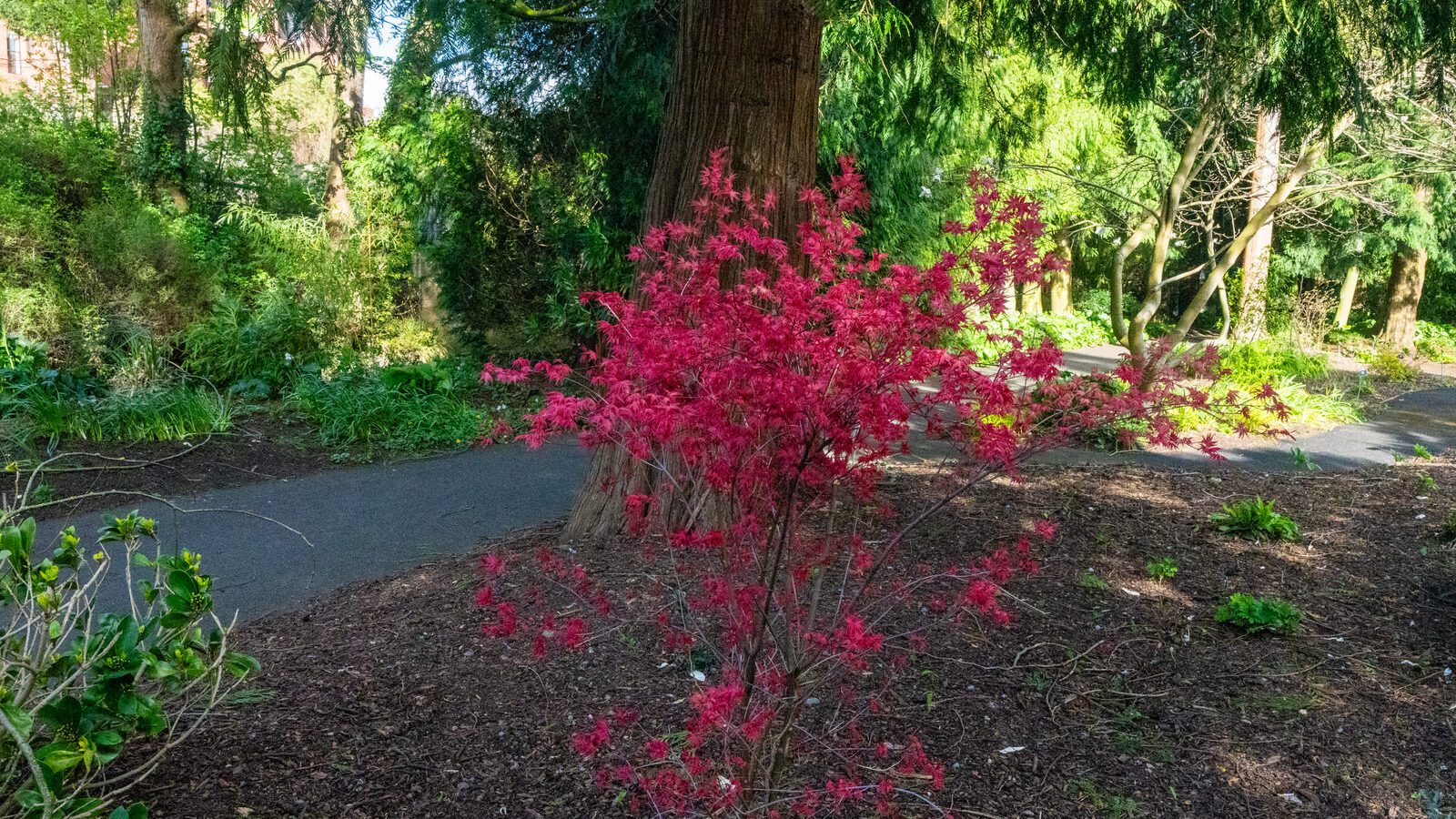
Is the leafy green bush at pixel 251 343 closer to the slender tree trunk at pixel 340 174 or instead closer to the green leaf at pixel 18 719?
the slender tree trunk at pixel 340 174

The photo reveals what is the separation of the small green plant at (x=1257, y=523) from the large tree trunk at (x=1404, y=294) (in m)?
13.3

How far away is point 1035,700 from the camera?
3100 millimetres

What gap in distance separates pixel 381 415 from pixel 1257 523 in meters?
6.13

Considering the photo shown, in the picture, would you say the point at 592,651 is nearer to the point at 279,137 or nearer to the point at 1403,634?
the point at 1403,634

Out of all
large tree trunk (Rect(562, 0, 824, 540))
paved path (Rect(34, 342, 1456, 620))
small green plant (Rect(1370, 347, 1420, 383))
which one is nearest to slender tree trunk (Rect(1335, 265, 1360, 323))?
small green plant (Rect(1370, 347, 1420, 383))

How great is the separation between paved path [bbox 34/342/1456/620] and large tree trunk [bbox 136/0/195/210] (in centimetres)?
598

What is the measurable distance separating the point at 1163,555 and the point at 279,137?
1250 centimetres

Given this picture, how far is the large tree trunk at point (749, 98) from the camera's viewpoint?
4.18 metres

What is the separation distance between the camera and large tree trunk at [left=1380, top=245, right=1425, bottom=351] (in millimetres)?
15469

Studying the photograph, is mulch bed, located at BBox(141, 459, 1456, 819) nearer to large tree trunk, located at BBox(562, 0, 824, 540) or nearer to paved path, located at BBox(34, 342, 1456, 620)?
paved path, located at BBox(34, 342, 1456, 620)

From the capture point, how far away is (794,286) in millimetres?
2295

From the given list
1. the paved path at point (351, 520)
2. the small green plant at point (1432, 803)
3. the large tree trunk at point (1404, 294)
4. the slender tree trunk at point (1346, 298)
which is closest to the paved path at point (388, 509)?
the paved path at point (351, 520)

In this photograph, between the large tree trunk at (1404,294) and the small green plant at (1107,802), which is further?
the large tree trunk at (1404,294)

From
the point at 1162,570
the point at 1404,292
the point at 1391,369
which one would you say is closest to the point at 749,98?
the point at 1162,570
